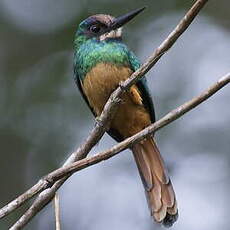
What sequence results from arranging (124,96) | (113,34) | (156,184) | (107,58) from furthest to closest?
(113,34) → (107,58) → (124,96) → (156,184)

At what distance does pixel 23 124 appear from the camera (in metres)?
6.15

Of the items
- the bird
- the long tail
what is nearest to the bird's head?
the bird

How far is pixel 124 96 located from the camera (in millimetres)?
3600

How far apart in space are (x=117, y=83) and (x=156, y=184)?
21.7 inches

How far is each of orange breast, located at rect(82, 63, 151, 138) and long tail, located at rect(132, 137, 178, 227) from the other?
0.18 metres

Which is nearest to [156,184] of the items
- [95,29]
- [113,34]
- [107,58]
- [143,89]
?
[143,89]

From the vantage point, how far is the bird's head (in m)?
3.84

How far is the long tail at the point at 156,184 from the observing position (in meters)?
3.12

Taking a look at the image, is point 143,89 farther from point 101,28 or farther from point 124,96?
point 101,28

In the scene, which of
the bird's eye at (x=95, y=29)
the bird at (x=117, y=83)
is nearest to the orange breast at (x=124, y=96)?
the bird at (x=117, y=83)

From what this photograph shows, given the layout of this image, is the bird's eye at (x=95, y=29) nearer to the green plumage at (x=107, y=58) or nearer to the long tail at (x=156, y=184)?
the green plumage at (x=107, y=58)

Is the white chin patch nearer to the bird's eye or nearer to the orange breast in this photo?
the bird's eye

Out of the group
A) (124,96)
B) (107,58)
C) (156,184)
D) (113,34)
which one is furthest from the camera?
(113,34)

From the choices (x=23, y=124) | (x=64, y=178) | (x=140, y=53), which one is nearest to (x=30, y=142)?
(x=23, y=124)
